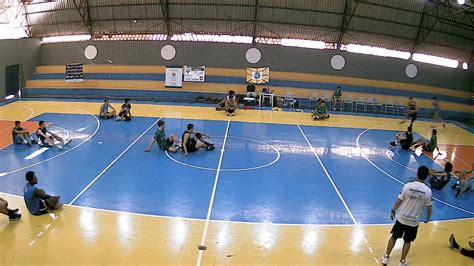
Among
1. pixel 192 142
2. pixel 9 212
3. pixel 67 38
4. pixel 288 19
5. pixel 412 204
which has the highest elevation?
pixel 288 19

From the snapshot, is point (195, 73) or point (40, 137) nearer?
point (40, 137)

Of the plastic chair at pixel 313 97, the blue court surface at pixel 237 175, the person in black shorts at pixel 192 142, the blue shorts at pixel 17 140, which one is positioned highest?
the plastic chair at pixel 313 97

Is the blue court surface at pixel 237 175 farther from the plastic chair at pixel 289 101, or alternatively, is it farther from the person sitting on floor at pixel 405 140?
the plastic chair at pixel 289 101

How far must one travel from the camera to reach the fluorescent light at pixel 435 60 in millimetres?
25875

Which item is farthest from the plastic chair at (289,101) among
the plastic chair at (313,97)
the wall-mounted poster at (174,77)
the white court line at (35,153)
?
the white court line at (35,153)

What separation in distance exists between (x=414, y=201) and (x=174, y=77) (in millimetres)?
20478

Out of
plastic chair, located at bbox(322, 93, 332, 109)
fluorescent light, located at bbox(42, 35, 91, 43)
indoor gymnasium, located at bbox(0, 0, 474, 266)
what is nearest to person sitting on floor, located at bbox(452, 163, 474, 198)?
indoor gymnasium, located at bbox(0, 0, 474, 266)

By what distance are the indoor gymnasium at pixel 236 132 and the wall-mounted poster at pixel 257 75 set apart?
68mm

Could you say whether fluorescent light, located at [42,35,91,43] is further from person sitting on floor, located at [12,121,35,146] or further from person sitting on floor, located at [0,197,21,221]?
person sitting on floor, located at [0,197,21,221]

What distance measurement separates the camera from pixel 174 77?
83.3 feet

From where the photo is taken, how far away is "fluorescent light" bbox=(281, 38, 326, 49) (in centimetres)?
2559

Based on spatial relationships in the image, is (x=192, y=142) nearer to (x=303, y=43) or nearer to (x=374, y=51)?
(x=303, y=43)

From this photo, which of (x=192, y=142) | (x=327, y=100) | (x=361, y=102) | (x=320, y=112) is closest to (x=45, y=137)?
(x=192, y=142)

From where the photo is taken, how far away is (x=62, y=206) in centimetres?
937
